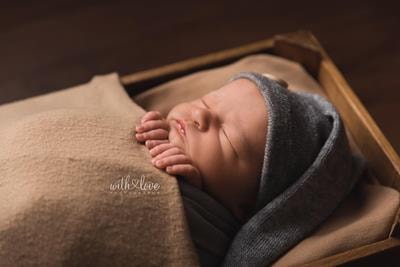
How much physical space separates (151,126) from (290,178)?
11.3 inches

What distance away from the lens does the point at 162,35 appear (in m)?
1.78

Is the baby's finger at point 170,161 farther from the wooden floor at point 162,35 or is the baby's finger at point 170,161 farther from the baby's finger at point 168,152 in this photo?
the wooden floor at point 162,35

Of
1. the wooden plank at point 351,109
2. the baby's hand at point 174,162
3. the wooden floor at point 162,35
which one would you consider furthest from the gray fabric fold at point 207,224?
the wooden floor at point 162,35

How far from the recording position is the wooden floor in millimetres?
1650

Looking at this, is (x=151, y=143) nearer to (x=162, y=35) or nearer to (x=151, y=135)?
(x=151, y=135)

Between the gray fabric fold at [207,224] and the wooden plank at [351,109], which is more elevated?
the wooden plank at [351,109]

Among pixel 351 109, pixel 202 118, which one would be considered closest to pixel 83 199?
pixel 202 118

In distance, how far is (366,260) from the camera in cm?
95

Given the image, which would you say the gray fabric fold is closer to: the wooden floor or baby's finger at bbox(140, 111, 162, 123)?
baby's finger at bbox(140, 111, 162, 123)

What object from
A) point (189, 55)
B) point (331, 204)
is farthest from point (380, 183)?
point (189, 55)

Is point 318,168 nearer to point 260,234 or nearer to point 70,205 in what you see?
point 260,234

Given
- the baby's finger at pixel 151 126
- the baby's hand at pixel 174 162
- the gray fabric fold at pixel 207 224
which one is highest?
the baby's finger at pixel 151 126

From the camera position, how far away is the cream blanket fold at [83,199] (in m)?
0.84

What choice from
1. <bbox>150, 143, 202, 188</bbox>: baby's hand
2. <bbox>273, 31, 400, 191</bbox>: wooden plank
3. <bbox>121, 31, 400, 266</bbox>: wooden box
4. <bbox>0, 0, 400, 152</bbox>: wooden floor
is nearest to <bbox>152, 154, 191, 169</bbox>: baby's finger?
<bbox>150, 143, 202, 188</bbox>: baby's hand
